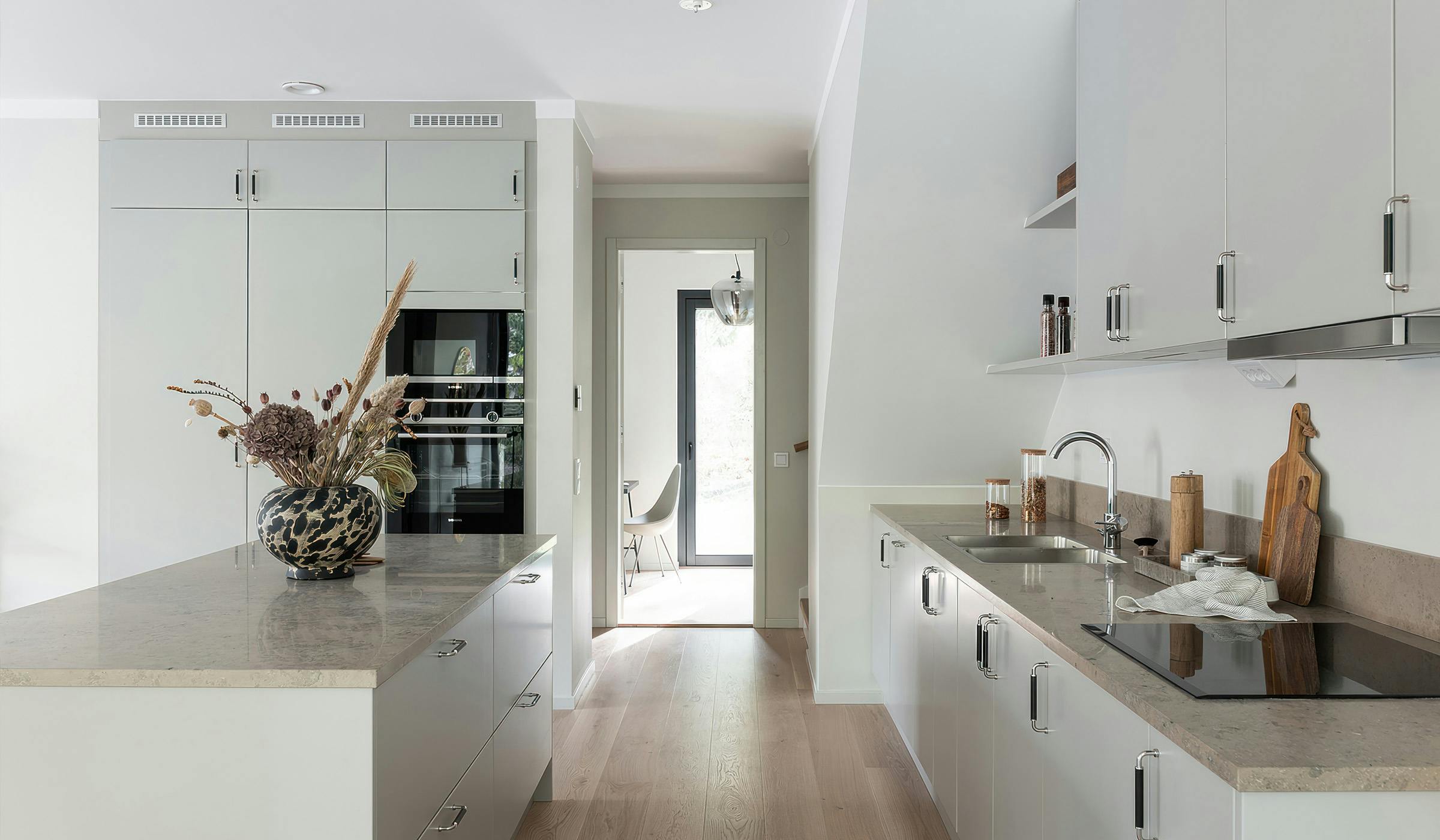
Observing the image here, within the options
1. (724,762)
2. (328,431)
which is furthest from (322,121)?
(724,762)

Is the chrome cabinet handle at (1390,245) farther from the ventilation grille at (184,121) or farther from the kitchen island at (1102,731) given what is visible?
the ventilation grille at (184,121)

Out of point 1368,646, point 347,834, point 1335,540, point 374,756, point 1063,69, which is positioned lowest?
point 347,834

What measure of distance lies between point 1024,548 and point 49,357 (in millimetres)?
4035

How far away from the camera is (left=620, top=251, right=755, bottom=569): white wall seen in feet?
24.0

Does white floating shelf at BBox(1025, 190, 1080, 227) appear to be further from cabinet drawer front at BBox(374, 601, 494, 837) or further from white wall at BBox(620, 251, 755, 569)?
white wall at BBox(620, 251, 755, 569)

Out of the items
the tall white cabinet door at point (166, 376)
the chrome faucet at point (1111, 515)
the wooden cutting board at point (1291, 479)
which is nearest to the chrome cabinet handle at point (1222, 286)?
the wooden cutting board at point (1291, 479)

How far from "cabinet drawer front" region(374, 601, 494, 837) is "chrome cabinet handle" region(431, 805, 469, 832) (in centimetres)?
3

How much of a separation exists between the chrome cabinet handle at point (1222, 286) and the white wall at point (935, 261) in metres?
1.18

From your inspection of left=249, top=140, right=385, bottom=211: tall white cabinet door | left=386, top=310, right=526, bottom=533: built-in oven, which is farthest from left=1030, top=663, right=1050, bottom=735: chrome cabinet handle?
left=249, top=140, right=385, bottom=211: tall white cabinet door

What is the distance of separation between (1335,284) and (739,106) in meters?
2.82

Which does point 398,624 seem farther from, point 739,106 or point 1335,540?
point 739,106

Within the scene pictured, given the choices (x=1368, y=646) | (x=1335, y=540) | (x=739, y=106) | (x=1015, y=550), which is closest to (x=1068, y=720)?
(x=1368, y=646)

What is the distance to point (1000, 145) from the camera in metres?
2.77

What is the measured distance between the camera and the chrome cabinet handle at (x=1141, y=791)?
4.14 feet
